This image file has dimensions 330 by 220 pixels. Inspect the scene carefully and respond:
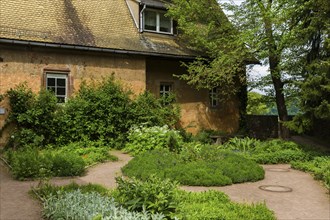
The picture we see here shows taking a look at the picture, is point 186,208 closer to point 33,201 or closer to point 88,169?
point 33,201

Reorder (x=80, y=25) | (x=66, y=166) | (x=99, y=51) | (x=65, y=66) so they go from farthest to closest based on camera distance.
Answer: (x=80, y=25) < (x=99, y=51) < (x=65, y=66) < (x=66, y=166)

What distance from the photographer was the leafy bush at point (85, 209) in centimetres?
495

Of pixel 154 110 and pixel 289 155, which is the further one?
pixel 154 110

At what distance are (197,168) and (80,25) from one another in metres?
9.41

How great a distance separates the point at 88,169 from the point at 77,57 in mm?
6094

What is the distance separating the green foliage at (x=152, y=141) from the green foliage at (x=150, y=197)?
7.02 meters

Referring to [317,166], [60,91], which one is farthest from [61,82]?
[317,166]

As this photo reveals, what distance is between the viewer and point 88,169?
33.7 ft

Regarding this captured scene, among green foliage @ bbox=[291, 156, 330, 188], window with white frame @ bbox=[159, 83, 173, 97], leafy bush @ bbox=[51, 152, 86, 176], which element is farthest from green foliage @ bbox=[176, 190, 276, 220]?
window with white frame @ bbox=[159, 83, 173, 97]

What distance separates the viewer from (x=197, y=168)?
9328 millimetres

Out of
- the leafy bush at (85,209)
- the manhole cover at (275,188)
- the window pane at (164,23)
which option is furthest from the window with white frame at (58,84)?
the manhole cover at (275,188)

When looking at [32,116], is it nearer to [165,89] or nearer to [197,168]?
[197,168]

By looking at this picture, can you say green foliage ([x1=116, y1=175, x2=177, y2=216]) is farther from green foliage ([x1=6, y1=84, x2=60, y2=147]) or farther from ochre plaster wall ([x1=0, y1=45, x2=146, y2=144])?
ochre plaster wall ([x1=0, y1=45, x2=146, y2=144])

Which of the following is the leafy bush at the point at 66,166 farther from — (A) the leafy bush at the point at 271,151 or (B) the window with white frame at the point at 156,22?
(B) the window with white frame at the point at 156,22
